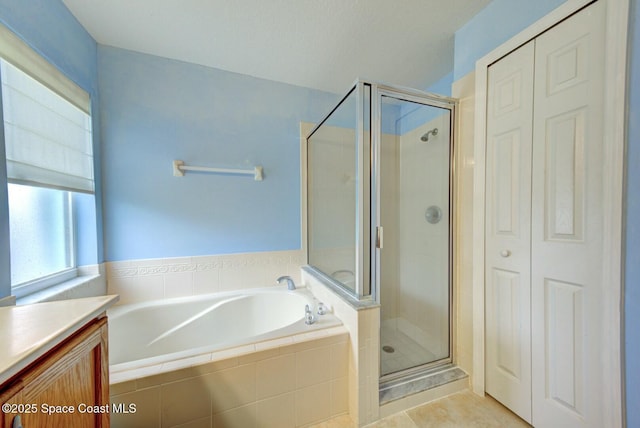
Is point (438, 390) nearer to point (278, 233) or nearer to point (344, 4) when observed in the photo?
point (278, 233)

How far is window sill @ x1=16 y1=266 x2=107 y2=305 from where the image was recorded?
1.14 metres

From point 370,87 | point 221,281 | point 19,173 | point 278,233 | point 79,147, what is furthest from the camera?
point 278,233

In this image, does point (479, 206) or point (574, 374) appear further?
point (479, 206)

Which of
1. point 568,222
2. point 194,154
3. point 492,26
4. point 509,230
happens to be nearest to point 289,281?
point 194,154

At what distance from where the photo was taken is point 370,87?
1255 millimetres

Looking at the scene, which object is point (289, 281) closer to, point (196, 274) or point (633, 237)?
point (196, 274)

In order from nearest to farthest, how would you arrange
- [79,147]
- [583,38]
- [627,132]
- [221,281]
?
[627,132], [583,38], [79,147], [221,281]

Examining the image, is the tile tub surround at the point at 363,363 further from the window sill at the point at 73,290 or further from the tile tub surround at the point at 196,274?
the window sill at the point at 73,290

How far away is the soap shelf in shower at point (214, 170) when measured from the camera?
5.68 ft

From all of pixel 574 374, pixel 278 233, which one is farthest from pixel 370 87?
pixel 574 374

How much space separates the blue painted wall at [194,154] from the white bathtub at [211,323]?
0.39m

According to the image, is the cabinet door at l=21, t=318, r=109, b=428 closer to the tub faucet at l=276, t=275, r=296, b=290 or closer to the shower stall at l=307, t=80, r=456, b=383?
the shower stall at l=307, t=80, r=456, b=383

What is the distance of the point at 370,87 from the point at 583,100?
2.98ft

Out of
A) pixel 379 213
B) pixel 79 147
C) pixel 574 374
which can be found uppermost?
pixel 79 147
